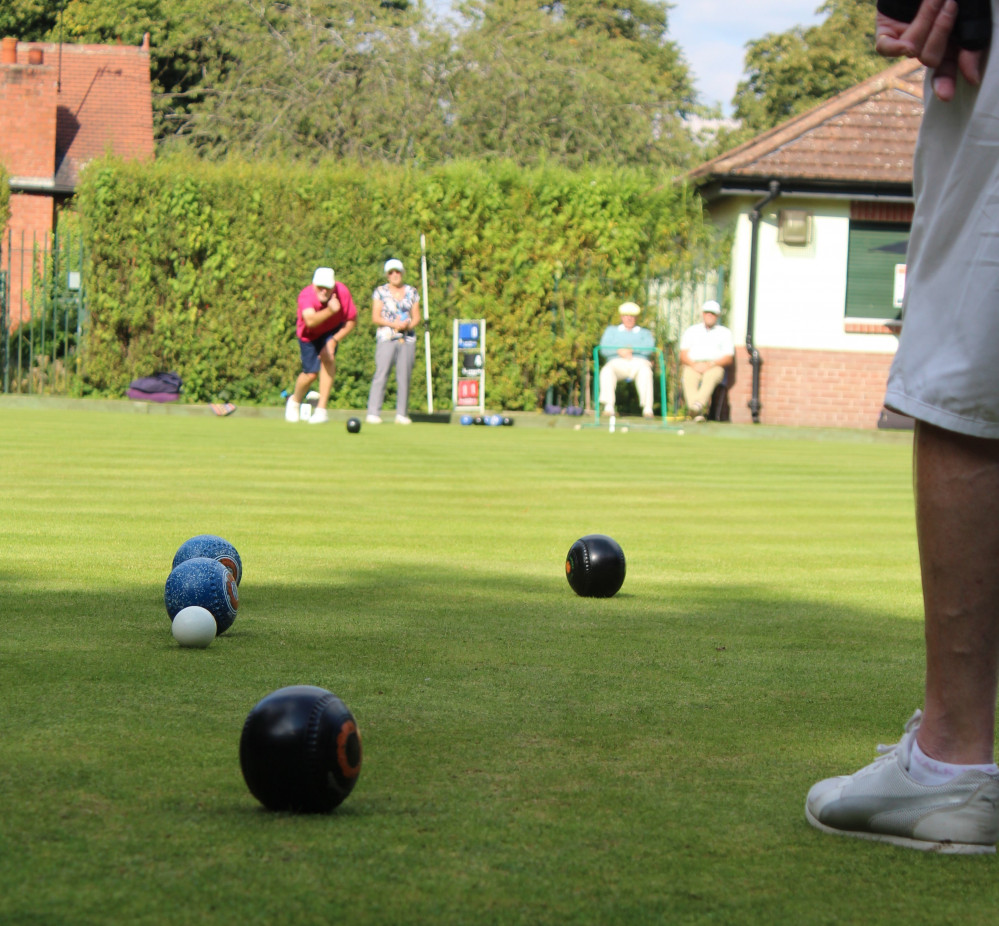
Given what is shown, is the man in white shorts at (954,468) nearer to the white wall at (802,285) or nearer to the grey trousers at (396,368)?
the grey trousers at (396,368)

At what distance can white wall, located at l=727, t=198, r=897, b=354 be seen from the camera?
23.6m

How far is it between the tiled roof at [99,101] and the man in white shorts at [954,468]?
3800 cm

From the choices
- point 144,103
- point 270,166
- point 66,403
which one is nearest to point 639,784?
point 66,403

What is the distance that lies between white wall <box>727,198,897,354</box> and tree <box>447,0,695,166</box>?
1088 centimetres

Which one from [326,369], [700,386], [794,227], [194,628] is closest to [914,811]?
[194,628]

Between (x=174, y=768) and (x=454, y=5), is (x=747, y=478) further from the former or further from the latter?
(x=454, y=5)

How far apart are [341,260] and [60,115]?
20963 mm

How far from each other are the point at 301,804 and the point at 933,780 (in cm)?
111

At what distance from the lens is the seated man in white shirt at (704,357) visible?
2170 cm

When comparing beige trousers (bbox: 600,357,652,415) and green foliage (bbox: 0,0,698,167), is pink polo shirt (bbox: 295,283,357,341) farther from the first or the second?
green foliage (bbox: 0,0,698,167)

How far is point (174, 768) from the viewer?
2.65m

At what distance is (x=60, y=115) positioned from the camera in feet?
131

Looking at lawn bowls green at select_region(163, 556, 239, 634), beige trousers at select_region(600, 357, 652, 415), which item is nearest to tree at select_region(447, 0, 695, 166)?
beige trousers at select_region(600, 357, 652, 415)

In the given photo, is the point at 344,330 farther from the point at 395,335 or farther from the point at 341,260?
the point at 341,260
